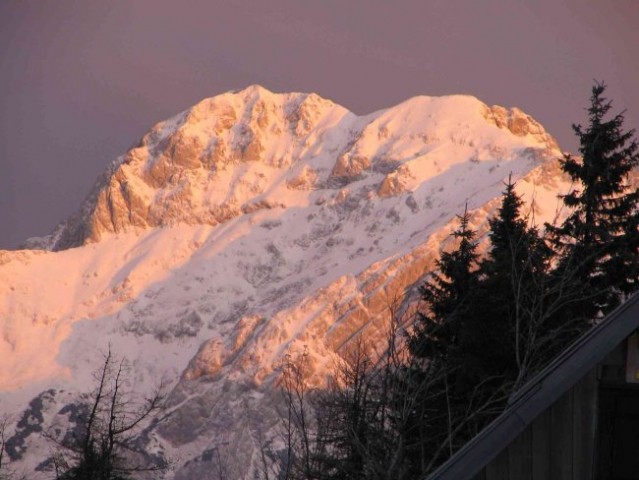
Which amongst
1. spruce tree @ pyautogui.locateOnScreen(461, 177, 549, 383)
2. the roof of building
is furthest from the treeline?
the roof of building

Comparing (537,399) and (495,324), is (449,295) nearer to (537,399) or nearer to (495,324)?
(495,324)

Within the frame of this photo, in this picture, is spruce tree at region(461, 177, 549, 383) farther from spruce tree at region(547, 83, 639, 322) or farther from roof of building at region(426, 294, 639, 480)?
roof of building at region(426, 294, 639, 480)

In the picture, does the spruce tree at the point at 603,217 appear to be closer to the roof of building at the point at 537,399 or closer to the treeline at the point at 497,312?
the treeline at the point at 497,312

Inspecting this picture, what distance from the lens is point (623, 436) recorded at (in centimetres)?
807

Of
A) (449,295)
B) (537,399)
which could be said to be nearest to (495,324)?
(449,295)

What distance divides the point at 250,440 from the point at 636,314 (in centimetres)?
17405

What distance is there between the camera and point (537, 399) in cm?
799

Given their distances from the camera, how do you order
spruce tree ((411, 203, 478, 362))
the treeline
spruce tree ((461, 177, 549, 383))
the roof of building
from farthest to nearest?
spruce tree ((411, 203, 478, 362)), spruce tree ((461, 177, 549, 383)), the treeline, the roof of building

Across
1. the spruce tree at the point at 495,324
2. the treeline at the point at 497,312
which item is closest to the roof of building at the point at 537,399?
the treeline at the point at 497,312

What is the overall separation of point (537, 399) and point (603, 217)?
59.0 ft

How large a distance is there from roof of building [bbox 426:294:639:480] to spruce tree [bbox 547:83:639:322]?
45.5ft

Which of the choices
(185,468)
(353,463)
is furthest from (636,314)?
(185,468)

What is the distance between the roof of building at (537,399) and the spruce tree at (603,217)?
13873 mm

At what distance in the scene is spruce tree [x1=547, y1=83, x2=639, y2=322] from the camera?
22.6 metres
